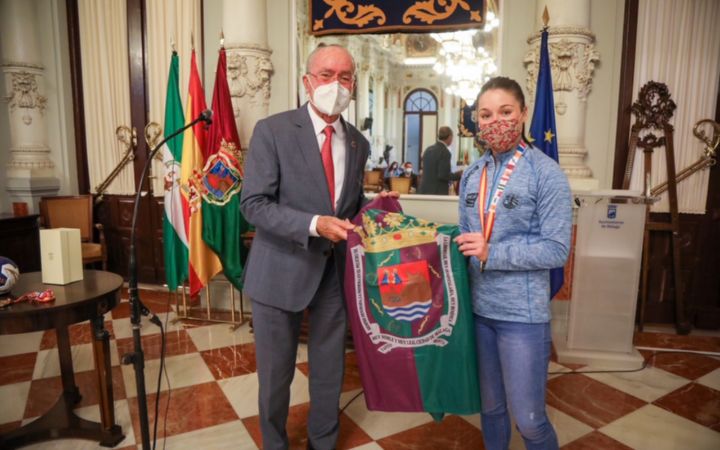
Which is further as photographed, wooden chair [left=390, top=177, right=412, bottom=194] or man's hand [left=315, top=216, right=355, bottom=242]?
wooden chair [left=390, top=177, right=412, bottom=194]

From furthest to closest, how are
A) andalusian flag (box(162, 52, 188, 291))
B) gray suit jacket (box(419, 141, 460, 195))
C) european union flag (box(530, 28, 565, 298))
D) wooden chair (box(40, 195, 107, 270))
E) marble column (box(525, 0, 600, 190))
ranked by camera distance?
1. wooden chair (box(40, 195, 107, 270))
2. gray suit jacket (box(419, 141, 460, 195))
3. andalusian flag (box(162, 52, 188, 291))
4. marble column (box(525, 0, 600, 190))
5. european union flag (box(530, 28, 565, 298))

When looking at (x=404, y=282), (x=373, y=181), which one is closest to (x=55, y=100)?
(x=373, y=181)

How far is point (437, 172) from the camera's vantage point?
4359mm

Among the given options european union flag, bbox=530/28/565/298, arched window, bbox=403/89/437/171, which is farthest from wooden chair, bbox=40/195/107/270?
arched window, bbox=403/89/437/171

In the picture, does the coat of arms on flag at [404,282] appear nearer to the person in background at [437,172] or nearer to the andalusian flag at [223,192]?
the andalusian flag at [223,192]

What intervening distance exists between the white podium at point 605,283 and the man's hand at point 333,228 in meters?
2.07

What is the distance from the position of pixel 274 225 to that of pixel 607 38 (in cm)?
326

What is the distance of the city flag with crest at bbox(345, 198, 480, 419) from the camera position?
1588 mm

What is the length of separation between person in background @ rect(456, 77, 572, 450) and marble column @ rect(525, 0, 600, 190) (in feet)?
7.62

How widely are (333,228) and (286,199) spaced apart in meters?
0.28

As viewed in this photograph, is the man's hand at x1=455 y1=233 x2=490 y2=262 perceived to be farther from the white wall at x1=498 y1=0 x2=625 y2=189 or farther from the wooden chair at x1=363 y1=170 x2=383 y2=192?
the wooden chair at x1=363 y1=170 x2=383 y2=192

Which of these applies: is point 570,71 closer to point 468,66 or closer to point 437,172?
point 437,172

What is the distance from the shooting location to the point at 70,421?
224 centimetres

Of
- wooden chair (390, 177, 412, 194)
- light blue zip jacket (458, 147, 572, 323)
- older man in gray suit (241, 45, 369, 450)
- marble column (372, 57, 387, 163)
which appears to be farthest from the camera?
marble column (372, 57, 387, 163)
